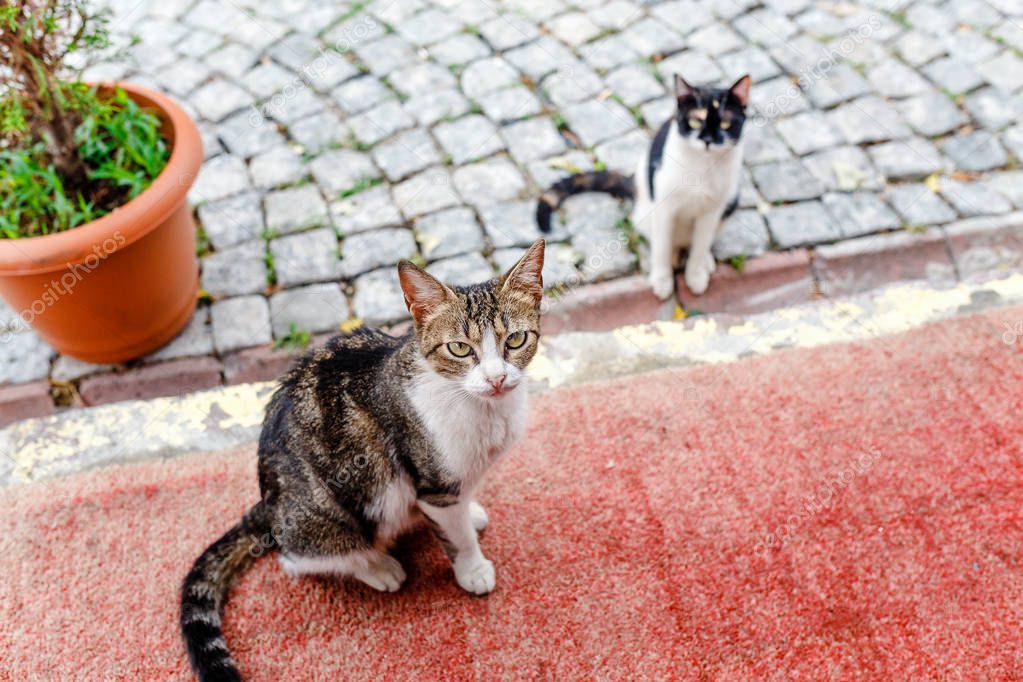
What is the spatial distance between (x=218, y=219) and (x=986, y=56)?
14.5ft

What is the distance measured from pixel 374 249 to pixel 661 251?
1.40 metres

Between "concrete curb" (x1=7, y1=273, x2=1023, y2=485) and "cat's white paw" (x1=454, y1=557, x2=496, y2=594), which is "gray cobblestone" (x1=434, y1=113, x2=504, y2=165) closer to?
"concrete curb" (x1=7, y1=273, x2=1023, y2=485)

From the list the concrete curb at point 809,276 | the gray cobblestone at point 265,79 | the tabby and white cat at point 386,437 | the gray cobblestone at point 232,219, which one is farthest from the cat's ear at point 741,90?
the gray cobblestone at point 265,79

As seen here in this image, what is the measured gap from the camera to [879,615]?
8.68 ft

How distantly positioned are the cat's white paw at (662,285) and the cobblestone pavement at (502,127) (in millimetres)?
194

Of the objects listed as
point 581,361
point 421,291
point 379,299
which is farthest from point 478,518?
point 379,299

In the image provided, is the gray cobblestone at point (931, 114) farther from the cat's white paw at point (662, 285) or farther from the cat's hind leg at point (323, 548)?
the cat's hind leg at point (323, 548)

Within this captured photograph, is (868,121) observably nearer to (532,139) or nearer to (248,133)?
(532,139)

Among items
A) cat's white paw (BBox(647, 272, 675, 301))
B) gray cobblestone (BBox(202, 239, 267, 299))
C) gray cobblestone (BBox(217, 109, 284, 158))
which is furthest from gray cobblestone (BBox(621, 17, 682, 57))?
gray cobblestone (BBox(202, 239, 267, 299))

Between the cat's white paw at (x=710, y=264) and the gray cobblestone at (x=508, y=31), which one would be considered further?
the gray cobblestone at (x=508, y=31)

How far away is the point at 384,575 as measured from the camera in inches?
107

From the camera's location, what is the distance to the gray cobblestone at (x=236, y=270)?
3711 mm

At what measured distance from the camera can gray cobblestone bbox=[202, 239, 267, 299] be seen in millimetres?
3711

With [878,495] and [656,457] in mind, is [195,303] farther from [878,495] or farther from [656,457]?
[878,495]
